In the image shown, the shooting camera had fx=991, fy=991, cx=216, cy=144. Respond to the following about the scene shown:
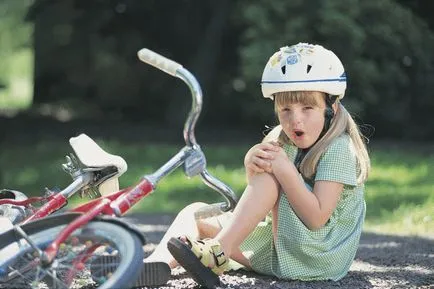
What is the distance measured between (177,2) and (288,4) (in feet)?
9.75

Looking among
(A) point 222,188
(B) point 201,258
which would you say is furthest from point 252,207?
(B) point 201,258

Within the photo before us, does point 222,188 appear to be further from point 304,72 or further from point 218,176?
point 218,176

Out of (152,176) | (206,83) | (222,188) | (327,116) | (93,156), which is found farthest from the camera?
(206,83)

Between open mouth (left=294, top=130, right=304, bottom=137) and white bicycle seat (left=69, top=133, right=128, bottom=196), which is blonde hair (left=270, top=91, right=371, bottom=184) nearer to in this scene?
open mouth (left=294, top=130, right=304, bottom=137)

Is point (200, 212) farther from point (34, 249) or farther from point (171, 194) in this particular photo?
point (171, 194)

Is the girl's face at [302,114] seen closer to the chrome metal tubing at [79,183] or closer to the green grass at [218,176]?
the chrome metal tubing at [79,183]

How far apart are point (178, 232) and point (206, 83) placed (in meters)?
11.2

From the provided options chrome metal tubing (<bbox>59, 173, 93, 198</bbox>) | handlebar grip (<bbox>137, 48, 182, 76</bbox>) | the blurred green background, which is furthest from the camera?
the blurred green background

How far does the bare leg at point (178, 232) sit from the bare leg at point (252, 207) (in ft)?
1.13

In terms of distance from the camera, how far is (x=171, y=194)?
Result: 9562 millimetres

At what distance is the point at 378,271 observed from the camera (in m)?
4.97

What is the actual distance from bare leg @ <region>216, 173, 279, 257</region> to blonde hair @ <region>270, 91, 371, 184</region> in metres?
0.27

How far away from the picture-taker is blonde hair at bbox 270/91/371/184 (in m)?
4.38

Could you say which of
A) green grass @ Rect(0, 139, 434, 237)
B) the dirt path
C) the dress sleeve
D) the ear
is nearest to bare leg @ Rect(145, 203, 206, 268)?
the dirt path
